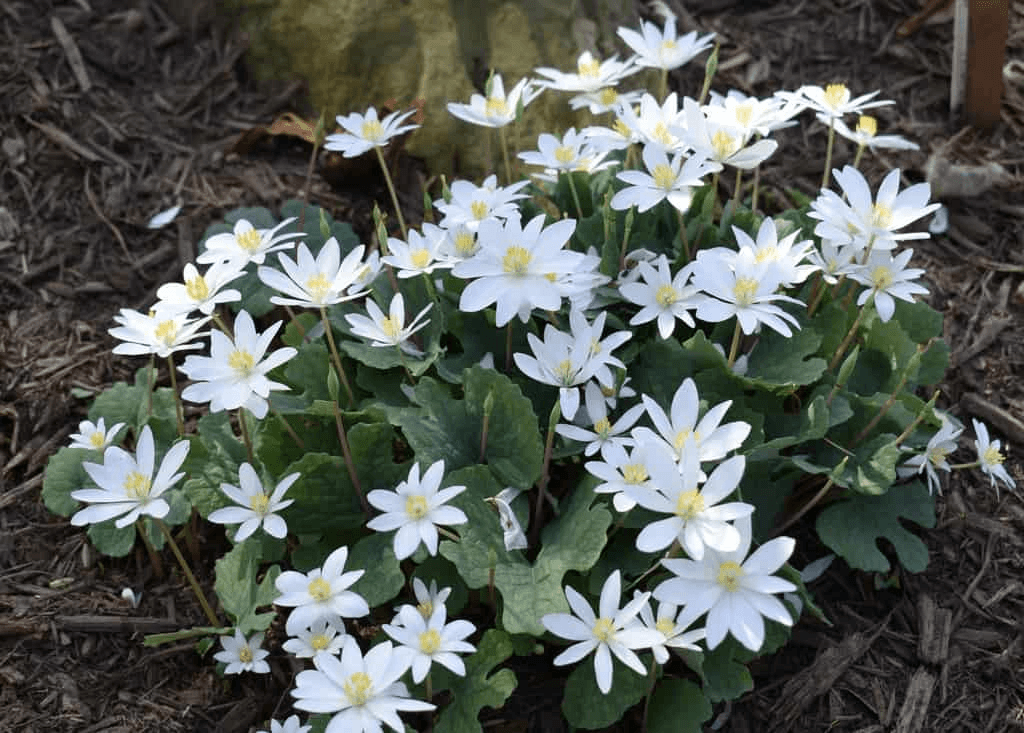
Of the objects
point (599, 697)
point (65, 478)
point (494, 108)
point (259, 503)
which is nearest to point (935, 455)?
point (599, 697)

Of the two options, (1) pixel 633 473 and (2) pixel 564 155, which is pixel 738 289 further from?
(2) pixel 564 155

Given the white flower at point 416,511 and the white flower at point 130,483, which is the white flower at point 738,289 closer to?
the white flower at point 416,511

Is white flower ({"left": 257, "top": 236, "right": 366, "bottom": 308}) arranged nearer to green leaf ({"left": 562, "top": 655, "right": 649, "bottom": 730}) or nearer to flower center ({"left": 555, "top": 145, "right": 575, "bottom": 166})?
flower center ({"left": 555, "top": 145, "right": 575, "bottom": 166})

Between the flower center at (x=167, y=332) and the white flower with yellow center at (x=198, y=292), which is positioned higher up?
the white flower with yellow center at (x=198, y=292)

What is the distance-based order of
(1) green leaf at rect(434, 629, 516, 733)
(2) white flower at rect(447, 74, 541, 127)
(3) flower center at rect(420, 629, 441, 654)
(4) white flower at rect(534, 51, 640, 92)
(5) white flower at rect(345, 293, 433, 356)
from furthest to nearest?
(4) white flower at rect(534, 51, 640, 92), (2) white flower at rect(447, 74, 541, 127), (5) white flower at rect(345, 293, 433, 356), (1) green leaf at rect(434, 629, 516, 733), (3) flower center at rect(420, 629, 441, 654)

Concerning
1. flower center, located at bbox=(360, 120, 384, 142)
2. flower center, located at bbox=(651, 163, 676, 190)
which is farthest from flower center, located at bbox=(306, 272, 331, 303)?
flower center, located at bbox=(651, 163, 676, 190)

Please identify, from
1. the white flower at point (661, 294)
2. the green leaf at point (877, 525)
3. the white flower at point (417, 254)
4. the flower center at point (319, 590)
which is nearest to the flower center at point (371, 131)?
the white flower at point (417, 254)

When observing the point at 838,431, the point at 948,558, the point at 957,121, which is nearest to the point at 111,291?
the point at 838,431
